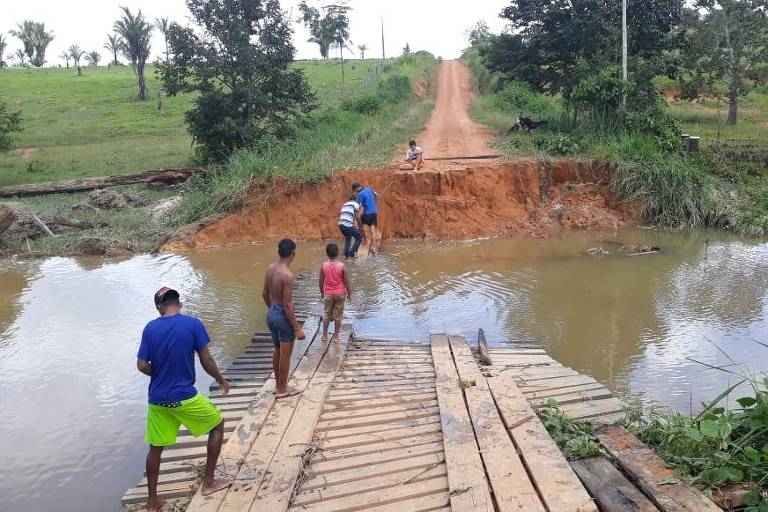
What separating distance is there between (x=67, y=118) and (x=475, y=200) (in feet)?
98.1

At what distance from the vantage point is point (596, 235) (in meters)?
→ 14.8

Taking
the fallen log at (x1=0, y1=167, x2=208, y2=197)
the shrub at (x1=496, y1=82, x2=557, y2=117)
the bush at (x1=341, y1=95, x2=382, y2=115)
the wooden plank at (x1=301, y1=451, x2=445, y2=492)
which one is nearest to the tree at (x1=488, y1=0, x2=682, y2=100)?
the shrub at (x1=496, y1=82, x2=557, y2=117)

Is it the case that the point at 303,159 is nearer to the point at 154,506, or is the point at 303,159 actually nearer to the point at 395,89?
the point at 154,506

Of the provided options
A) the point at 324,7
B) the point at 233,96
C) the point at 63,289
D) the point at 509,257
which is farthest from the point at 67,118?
the point at 509,257

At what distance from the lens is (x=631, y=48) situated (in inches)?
797

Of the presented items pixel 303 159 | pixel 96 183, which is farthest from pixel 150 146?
pixel 303 159

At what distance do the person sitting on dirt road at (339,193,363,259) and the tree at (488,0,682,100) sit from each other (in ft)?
33.2

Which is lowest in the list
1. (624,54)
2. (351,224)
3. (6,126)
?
(351,224)

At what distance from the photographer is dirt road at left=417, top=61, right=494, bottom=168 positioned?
18.8 m

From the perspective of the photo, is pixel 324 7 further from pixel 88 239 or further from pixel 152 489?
pixel 152 489

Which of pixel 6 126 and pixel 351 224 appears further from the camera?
pixel 6 126

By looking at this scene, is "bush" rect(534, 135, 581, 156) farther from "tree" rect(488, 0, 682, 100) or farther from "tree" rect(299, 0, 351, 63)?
"tree" rect(299, 0, 351, 63)

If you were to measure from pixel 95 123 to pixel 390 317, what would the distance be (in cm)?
3135

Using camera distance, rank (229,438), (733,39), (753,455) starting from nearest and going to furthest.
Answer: (753,455), (229,438), (733,39)
